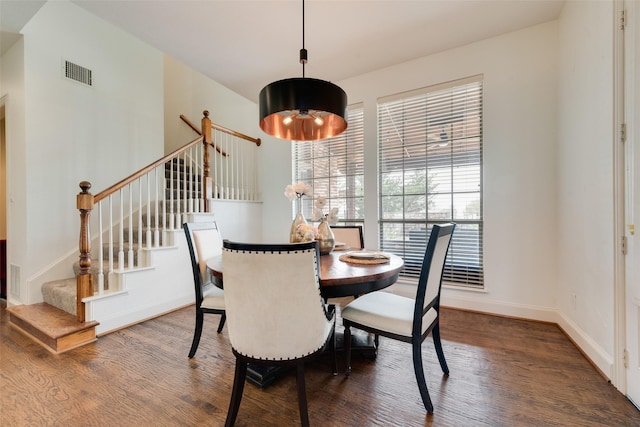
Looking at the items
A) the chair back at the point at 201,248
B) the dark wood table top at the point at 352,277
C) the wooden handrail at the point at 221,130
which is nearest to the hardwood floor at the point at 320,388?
the chair back at the point at 201,248

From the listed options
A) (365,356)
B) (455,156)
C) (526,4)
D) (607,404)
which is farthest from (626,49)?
(365,356)

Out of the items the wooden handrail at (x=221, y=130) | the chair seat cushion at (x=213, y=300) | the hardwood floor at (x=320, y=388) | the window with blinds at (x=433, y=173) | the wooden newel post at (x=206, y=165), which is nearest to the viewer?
the hardwood floor at (x=320, y=388)

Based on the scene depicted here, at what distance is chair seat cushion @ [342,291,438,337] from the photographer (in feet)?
4.94

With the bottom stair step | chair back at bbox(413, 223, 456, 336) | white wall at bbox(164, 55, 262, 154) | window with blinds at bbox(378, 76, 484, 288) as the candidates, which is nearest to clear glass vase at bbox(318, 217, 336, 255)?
chair back at bbox(413, 223, 456, 336)

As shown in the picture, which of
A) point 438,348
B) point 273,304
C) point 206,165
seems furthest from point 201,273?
point 206,165

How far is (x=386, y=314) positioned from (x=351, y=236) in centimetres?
123

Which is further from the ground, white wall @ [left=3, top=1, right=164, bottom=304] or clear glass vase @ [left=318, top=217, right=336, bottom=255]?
white wall @ [left=3, top=1, right=164, bottom=304]

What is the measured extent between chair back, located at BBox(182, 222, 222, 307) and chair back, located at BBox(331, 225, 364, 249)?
3.83 feet

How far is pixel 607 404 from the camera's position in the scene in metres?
1.47

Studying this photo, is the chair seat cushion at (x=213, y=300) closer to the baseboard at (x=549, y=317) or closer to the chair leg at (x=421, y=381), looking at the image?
the chair leg at (x=421, y=381)

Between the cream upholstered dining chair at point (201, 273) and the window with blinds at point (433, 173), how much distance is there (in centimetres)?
206

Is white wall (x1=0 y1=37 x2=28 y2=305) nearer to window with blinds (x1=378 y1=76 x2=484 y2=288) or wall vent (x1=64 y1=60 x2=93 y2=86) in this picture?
wall vent (x1=64 y1=60 x2=93 y2=86)

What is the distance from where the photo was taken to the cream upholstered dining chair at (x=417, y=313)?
1.43m

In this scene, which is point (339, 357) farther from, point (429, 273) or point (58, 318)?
point (58, 318)
